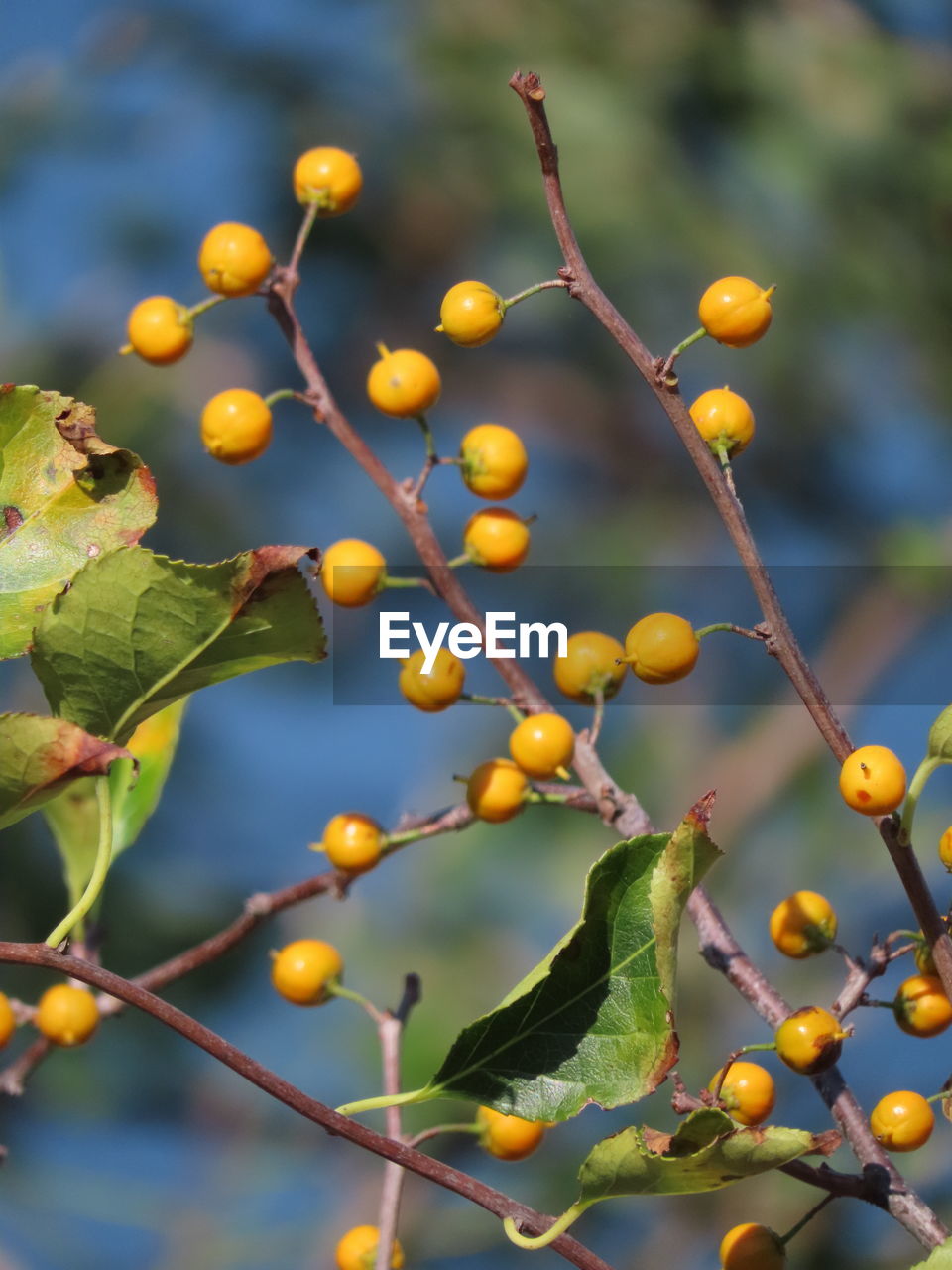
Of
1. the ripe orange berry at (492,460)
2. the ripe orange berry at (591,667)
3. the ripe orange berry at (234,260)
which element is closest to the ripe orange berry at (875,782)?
the ripe orange berry at (591,667)

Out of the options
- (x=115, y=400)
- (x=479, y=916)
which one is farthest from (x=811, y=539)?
(x=115, y=400)

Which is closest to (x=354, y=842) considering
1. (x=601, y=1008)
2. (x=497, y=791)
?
(x=497, y=791)

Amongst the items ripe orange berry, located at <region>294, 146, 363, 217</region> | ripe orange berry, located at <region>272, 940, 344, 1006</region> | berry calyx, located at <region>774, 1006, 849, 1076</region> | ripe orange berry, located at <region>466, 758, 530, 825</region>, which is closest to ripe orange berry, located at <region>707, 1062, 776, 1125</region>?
berry calyx, located at <region>774, 1006, 849, 1076</region>

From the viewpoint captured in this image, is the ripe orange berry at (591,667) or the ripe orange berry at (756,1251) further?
the ripe orange berry at (591,667)

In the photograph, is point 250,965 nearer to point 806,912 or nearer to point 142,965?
point 142,965

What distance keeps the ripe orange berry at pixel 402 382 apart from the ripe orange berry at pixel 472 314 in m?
0.08

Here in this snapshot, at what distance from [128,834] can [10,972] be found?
4.03 ft

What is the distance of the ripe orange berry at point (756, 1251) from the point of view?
52 centimetres

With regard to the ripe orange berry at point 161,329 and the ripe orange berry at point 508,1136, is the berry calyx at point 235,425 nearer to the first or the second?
the ripe orange berry at point 161,329

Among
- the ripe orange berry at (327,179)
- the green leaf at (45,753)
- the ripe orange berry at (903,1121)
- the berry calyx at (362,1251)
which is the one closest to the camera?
the green leaf at (45,753)

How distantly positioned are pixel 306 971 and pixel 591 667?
0.77 ft

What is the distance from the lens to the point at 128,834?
2.46 feet

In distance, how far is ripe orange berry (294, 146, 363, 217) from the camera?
30.8 inches

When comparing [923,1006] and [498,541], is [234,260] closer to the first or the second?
[498,541]
